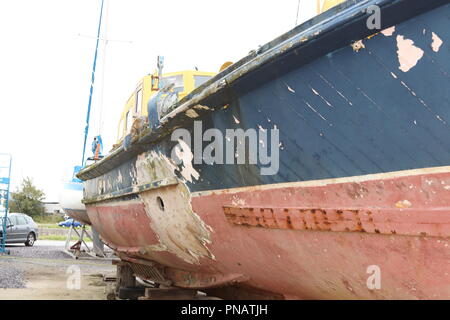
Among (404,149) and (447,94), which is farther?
(404,149)

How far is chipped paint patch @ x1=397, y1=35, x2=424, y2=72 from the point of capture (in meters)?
1.92

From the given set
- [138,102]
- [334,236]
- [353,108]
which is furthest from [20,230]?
[353,108]

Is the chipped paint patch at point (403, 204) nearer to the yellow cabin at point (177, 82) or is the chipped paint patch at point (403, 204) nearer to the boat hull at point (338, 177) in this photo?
the boat hull at point (338, 177)

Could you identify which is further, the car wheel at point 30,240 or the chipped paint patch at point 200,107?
the car wheel at point 30,240

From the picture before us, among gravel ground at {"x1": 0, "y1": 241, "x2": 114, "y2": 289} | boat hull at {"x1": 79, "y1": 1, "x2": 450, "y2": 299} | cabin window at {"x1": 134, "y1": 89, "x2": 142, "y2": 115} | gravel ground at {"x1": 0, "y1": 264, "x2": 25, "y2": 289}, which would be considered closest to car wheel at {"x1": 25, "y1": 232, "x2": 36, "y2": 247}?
gravel ground at {"x1": 0, "y1": 241, "x2": 114, "y2": 289}

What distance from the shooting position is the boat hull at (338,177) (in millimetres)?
1906

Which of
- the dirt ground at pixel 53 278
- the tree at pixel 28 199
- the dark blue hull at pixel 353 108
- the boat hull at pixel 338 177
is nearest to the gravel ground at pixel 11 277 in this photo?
the dirt ground at pixel 53 278

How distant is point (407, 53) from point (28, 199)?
38.4 m

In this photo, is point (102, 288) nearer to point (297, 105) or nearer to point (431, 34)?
point (297, 105)

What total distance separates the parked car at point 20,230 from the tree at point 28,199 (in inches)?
892

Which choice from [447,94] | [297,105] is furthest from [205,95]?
[447,94]

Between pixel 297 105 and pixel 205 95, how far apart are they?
72cm

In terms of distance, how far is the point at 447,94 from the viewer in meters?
1.85

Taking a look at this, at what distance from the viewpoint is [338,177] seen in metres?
2.23
